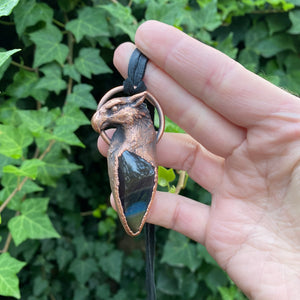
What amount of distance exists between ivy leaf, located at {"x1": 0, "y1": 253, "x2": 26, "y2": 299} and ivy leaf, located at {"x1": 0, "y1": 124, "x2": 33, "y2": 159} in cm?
32

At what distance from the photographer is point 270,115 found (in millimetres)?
800

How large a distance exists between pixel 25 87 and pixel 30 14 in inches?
10.0

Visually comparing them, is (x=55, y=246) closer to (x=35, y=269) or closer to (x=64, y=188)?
(x=35, y=269)

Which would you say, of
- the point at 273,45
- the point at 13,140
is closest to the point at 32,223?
the point at 13,140

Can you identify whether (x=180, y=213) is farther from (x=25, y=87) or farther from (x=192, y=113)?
(x=25, y=87)

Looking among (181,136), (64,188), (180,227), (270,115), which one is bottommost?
(64,188)

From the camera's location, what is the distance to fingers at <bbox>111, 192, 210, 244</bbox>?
964mm

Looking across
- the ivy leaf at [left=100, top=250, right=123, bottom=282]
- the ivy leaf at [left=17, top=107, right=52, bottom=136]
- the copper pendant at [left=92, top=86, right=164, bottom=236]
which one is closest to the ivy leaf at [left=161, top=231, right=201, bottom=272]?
the ivy leaf at [left=100, top=250, right=123, bottom=282]

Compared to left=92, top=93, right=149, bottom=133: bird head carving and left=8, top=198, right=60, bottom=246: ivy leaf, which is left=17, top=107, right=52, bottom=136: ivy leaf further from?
left=92, top=93, right=149, bottom=133: bird head carving

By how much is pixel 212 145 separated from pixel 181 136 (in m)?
0.13

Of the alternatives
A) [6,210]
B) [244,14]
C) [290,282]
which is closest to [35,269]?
[6,210]

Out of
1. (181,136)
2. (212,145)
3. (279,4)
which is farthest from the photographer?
(279,4)

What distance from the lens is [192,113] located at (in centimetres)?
90

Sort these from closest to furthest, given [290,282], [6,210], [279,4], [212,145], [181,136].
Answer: [290,282] → [212,145] → [181,136] → [6,210] → [279,4]
